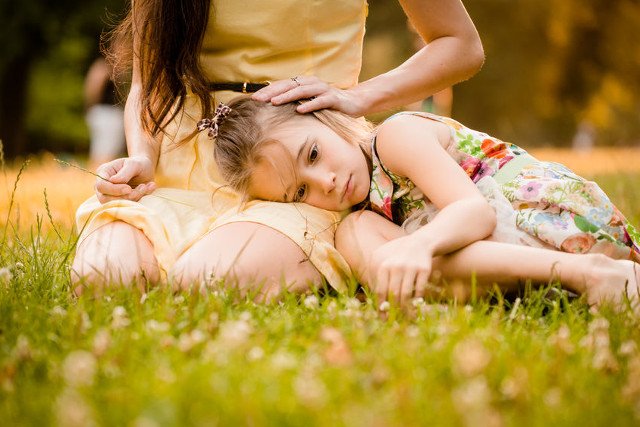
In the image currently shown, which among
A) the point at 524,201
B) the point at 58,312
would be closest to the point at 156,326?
the point at 58,312

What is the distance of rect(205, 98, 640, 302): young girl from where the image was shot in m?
2.28

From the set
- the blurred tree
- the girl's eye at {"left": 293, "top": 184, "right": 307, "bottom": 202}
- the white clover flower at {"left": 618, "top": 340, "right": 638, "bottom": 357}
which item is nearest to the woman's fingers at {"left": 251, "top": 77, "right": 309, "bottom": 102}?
the girl's eye at {"left": 293, "top": 184, "right": 307, "bottom": 202}

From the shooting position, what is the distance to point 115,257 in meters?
2.56

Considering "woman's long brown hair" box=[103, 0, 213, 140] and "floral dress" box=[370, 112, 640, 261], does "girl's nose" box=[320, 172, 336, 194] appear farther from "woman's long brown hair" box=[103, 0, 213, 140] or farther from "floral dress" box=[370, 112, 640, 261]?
"woman's long brown hair" box=[103, 0, 213, 140]

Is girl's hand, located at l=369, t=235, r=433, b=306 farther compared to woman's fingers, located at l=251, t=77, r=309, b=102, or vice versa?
woman's fingers, located at l=251, t=77, r=309, b=102

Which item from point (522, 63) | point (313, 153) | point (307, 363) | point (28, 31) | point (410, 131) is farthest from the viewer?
point (522, 63)

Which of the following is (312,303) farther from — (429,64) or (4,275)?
(429,64)

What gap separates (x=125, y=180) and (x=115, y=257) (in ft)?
1.28

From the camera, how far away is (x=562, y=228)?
2494 mm

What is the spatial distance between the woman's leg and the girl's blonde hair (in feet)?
1.31

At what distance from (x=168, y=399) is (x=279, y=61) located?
1978 millimetres

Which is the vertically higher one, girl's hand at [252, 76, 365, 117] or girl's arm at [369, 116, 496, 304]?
girl's hand at [252, 76, 365, 117]

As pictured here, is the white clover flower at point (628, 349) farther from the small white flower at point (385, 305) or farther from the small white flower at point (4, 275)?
the small white flower at point (4, 275)

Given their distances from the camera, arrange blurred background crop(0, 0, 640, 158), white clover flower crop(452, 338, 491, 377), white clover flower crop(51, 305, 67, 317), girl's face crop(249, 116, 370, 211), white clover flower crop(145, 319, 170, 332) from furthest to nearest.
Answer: blurred background crop(0, 0, 640, 158) < girl's face crop(249, 116, 370, 211) < white clover flower crop(51, 305, 67, 317) < white clover flower crop(145, 319, 170, 332) < white clover flower crop(452, 338, 491, 377)
